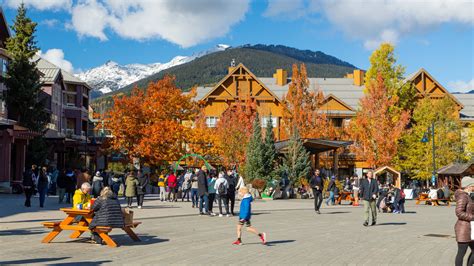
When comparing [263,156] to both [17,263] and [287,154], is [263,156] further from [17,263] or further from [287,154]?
[17,263]

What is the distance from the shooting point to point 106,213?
13820 mm

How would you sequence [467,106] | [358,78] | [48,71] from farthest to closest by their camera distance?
[358,78]
[467,106]
[48,71]

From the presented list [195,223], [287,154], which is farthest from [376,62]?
[195,223]

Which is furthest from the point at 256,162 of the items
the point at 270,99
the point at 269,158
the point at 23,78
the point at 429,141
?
the point at 270,99

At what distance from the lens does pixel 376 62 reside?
59906mm

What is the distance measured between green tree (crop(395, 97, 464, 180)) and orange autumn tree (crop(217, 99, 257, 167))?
44.6 ft

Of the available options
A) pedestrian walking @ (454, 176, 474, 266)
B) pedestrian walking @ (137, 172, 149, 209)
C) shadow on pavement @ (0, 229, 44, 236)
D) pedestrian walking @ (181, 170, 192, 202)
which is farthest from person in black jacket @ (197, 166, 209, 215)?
pedestrian walking @ (454, 176, 474, 266)

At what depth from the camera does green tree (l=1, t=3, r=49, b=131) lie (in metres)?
45.8

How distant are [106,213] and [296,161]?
30119mm

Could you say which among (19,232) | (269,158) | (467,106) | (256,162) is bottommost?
(19,232)

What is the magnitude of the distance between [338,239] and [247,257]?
4.13 metres

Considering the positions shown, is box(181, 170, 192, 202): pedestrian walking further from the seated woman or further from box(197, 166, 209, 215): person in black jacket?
the seated woman

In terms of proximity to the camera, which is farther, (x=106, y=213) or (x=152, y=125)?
(x=152, y=125)

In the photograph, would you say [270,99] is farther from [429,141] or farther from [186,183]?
[186,183]
